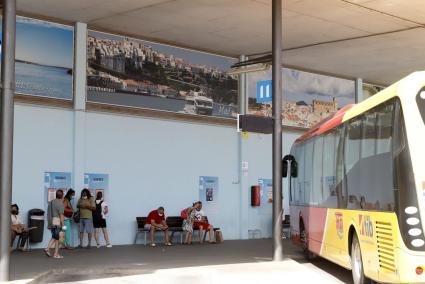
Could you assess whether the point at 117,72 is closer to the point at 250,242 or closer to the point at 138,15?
the point at 138,15

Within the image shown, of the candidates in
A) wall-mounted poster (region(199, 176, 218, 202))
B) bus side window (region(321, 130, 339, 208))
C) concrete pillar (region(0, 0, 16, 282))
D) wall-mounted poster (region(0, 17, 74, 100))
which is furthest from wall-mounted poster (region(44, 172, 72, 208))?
bus side window (region(321, 130, 339, 208))

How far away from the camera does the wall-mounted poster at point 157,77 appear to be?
19.0m

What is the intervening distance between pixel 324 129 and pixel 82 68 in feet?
26.8

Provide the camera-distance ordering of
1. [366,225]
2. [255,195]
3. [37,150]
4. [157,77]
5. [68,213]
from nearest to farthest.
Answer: [366,225], [68,213], [37,150], [157,77], [255,195]

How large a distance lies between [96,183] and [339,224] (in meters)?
9.23

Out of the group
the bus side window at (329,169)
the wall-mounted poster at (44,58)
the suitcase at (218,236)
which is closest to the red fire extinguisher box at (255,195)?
the suitcase at (218,236)

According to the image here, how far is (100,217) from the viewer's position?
18.4m

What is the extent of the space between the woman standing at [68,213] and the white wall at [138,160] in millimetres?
631

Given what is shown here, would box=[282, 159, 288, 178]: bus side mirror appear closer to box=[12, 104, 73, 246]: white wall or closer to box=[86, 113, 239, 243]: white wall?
box=[86, 113, 239, 243]: white wall

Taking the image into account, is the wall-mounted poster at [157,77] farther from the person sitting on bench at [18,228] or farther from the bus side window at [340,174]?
Result: the bus side window at [340,174]

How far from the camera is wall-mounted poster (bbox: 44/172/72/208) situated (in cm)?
1784

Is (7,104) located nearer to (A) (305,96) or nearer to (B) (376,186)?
(B) (376,186)

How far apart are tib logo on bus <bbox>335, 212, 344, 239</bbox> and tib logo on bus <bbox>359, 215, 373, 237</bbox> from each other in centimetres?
128

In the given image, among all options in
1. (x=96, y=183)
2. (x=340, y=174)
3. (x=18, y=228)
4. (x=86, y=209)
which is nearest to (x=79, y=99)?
(x=96, y=183)
